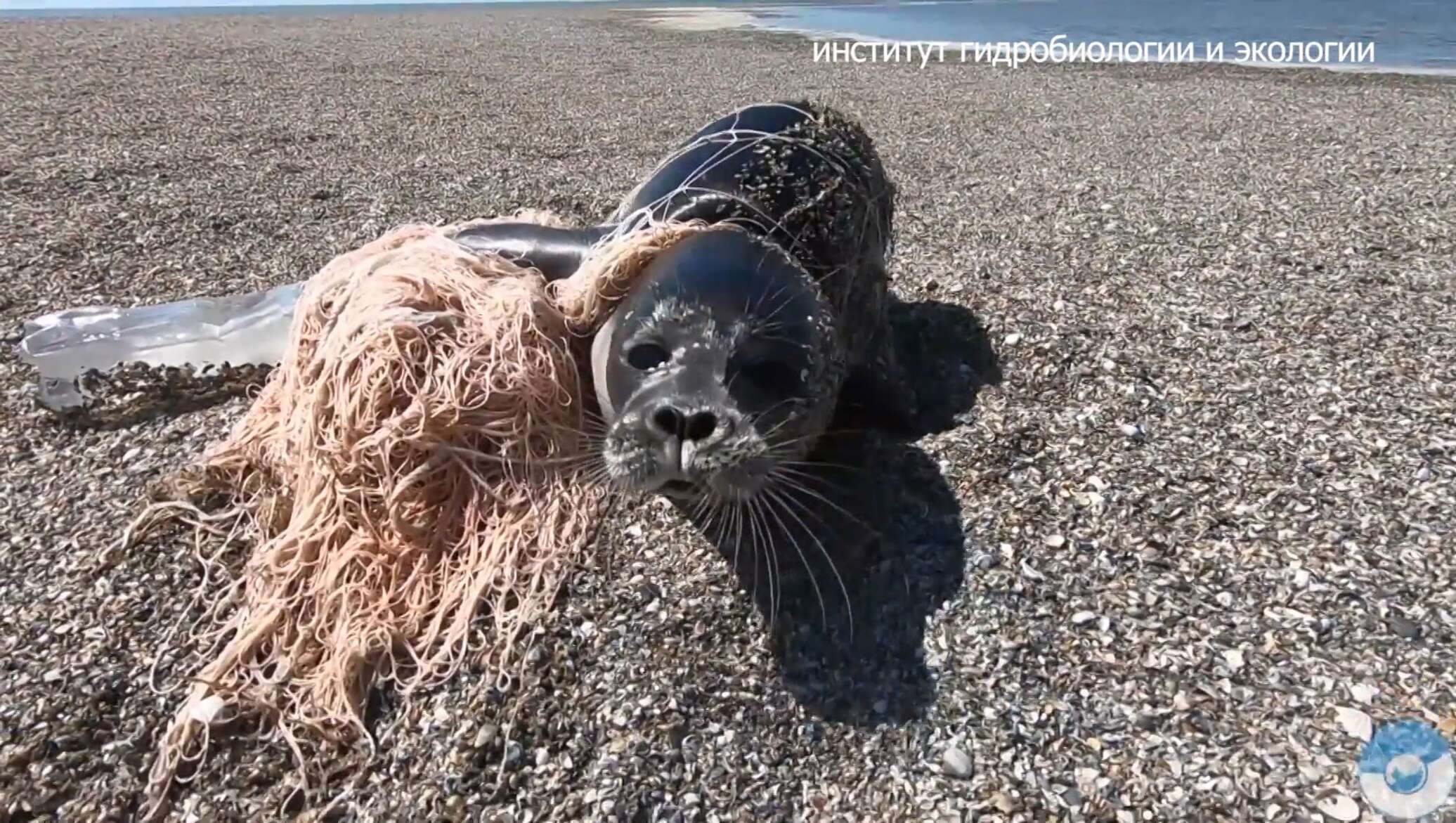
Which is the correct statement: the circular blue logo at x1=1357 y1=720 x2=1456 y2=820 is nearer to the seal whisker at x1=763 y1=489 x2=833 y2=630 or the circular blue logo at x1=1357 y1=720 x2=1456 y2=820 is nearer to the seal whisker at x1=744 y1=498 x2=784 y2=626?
the seal whisker at x1=763 y1=489 x2=833 y2=630

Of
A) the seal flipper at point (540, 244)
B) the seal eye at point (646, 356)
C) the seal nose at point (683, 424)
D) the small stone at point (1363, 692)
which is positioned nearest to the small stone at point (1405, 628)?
the small stone at point (1363, 692)

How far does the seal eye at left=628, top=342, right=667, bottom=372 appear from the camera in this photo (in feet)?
7.36

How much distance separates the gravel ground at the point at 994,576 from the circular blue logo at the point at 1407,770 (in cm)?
4

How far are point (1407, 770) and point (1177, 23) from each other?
21760mm

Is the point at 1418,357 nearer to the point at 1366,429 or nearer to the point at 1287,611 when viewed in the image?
the point at 1366,429

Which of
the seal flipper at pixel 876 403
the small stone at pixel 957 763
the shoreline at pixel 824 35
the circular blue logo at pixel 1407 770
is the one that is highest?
the shoreline at pixel 824 35

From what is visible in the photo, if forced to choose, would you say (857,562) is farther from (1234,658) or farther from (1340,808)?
(1340,808)

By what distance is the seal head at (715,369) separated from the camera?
1.94 meters

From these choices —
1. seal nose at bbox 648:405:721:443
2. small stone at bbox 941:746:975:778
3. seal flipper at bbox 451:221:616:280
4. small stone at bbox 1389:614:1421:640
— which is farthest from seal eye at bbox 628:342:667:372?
small stone at bbox 1389:614:1421:640

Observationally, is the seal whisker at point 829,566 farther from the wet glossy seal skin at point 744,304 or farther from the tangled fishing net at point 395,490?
the tangled fishing net at point 395,490

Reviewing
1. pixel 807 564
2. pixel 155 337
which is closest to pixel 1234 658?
pixel 807 564

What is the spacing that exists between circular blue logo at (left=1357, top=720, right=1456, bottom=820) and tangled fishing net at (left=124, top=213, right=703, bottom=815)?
171cm

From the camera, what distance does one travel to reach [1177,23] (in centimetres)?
1978

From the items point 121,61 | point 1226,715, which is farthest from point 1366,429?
point 121,61
